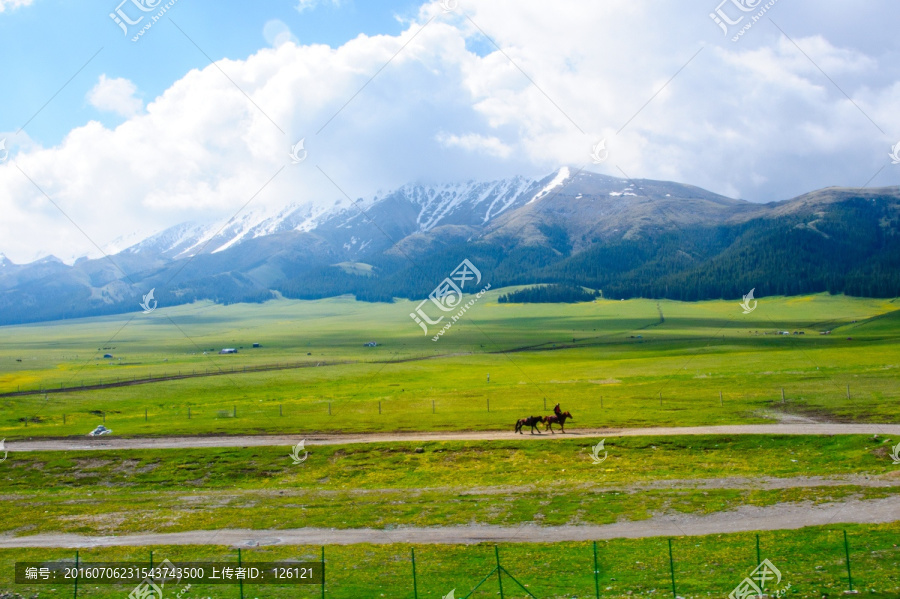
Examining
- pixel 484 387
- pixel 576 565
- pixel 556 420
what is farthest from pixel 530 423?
pixel 484 387

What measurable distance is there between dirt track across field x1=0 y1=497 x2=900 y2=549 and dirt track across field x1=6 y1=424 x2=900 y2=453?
49.1 feet

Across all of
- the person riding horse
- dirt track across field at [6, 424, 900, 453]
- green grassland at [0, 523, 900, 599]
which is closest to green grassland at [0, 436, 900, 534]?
dirt track across field at [6, 424, 900, 453]

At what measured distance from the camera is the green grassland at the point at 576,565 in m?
20.2

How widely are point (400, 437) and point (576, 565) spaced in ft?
88.1

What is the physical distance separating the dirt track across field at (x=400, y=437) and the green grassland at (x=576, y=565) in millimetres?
19096

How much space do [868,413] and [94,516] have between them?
176 feet

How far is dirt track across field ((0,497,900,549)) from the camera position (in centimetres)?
2664

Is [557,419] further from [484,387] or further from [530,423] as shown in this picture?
[484,387]

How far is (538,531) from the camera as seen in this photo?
2802 cm

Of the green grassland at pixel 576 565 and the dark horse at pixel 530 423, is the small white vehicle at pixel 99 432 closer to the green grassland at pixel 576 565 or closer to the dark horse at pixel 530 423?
the green grassland at pixel 576 565

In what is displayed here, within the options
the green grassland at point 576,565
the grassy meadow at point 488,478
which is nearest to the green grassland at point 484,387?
the grassy meadow at point 488,478

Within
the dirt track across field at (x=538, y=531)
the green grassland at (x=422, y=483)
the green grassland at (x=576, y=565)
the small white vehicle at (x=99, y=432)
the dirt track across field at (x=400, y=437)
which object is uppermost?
the small white vehicle at (x=99, y=432)

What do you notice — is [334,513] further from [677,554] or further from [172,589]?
[677,554]

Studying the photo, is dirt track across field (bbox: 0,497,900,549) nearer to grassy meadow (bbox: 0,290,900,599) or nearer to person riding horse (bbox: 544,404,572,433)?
grassy meadow (bbox: 0,290,900,599)
